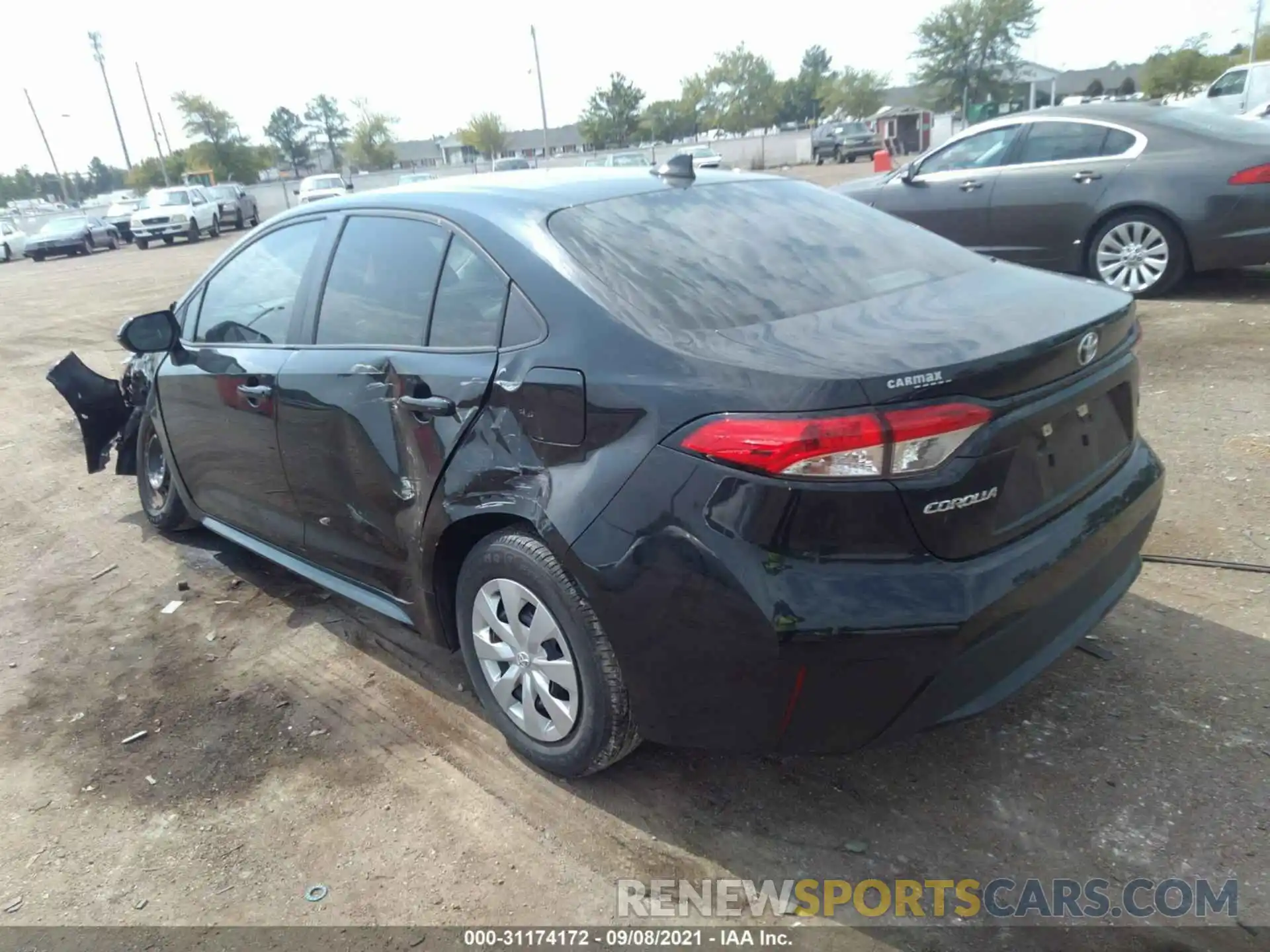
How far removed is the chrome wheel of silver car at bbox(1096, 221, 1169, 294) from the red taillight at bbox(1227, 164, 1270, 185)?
0.61m

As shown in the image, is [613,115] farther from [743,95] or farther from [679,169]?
[679,169]

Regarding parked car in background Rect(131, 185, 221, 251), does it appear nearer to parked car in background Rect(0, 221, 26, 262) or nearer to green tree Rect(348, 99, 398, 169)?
parked car in background Rect(0, 221, 26, 262)

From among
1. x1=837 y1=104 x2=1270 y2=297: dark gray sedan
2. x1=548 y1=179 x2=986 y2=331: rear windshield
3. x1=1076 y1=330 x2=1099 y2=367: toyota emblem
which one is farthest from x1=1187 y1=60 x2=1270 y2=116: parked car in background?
x1=1076 y1=330 x2=1099 y2=367: toyota emblem

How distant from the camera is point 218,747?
3.22m

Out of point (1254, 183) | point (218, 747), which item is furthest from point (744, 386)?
point (1254, 183)

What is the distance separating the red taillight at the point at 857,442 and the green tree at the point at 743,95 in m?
86.6

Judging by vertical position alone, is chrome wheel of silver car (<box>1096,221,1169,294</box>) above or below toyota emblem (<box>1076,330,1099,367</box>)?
below

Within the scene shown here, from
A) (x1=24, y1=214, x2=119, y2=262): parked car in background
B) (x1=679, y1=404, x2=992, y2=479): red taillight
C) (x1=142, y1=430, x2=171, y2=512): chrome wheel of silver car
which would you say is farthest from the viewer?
(x1=24, y1=214, x2=119, y2=262): parked car in background

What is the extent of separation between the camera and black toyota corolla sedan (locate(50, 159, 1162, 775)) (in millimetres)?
2127

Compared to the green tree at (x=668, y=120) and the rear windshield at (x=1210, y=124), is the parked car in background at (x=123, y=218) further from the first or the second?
the green tree at (x=668, y=120)

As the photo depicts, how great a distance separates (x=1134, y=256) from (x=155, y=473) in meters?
7.27

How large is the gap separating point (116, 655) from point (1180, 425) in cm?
532

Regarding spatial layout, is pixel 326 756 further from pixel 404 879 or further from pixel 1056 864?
pixel 1056 864

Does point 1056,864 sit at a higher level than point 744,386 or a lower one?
lower
